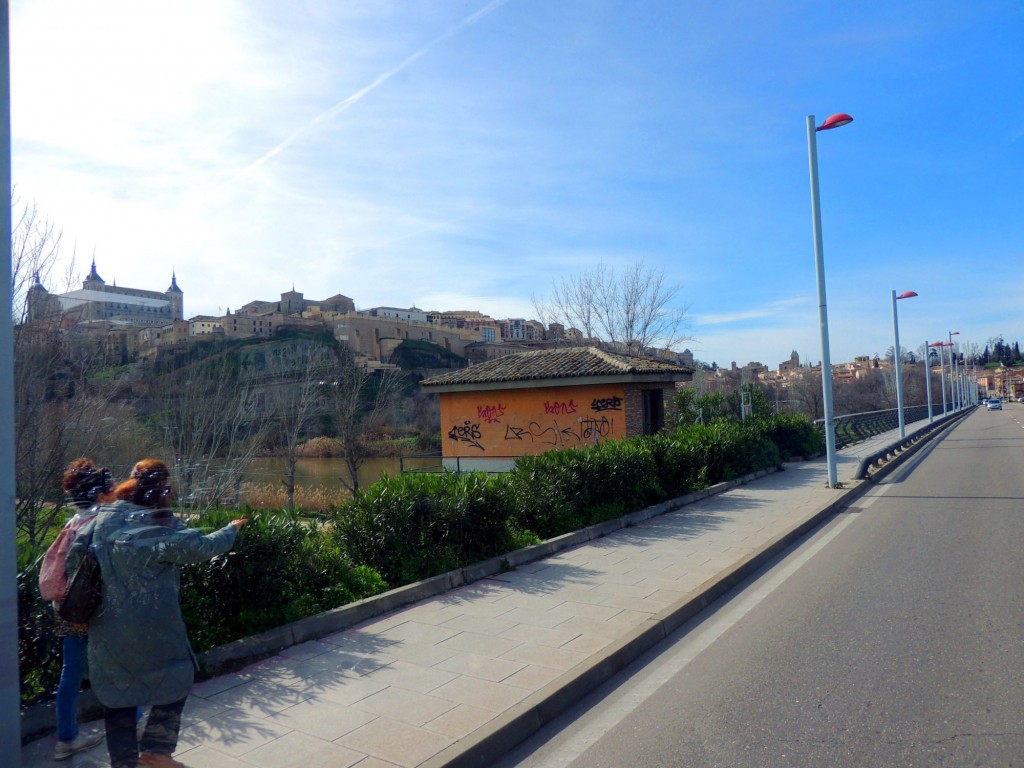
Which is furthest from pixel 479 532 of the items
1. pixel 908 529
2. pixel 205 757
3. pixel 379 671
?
pixel 908 529

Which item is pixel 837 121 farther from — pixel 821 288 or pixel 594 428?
pixel 594 428

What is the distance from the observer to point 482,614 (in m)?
6.17

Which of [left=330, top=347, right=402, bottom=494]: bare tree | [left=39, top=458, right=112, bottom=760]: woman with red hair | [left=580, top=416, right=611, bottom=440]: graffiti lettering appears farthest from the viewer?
[left=330, top=347, right=402, bottom=494]: bare tree

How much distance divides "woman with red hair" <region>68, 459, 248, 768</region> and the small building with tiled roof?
1396cm

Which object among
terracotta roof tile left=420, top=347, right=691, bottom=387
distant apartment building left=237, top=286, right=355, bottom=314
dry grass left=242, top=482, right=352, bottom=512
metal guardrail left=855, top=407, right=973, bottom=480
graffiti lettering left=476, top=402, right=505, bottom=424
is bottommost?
dry grass left=242, top=482, right=352, bottom=512

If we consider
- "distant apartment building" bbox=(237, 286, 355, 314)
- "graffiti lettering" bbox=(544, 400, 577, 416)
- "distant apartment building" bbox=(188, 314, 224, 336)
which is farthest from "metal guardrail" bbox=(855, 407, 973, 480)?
"distant apartment building" bbox=(237, 286, 355, 314)

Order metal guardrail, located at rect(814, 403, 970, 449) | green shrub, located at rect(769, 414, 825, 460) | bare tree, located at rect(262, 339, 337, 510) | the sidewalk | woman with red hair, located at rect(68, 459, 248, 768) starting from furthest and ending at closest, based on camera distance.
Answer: metal guardrail, located at rect(814, 403, 970, 449), bare tree, located at rect(262, 339, 337, 510), green shrub, located at rect(769, 414, 825, 460), the sidewalk, woman with red hair, located at rect(68, 459, 248, 768)

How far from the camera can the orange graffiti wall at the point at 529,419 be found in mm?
18062

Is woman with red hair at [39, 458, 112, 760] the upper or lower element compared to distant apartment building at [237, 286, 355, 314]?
lower

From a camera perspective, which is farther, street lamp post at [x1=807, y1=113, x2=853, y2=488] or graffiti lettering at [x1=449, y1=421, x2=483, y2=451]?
graffiti lettering at [x1=449, y1=421, x2=483, y2=451]

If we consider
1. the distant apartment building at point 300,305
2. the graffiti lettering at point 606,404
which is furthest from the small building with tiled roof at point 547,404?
the distant apartment building at point 300,305

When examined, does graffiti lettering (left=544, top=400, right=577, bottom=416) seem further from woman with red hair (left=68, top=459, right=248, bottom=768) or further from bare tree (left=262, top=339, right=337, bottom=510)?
woman with red hair (left=68, top=459, right=248, bottom=768)

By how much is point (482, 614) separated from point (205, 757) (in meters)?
2.81

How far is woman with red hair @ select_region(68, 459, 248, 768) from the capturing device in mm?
3152
